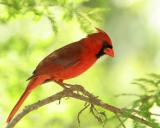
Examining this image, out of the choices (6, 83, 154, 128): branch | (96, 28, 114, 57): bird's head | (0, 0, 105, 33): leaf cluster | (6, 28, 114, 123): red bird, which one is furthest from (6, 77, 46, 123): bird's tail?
(96, 28, 114, 57): bird's head

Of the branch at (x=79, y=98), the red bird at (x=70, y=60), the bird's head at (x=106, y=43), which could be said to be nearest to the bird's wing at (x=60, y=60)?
the red bird at (x=70, y=60)

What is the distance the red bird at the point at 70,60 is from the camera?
2.81 m

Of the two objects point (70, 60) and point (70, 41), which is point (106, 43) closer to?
point (70, 60)

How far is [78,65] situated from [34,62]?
2.35 feet

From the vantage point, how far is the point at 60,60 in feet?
9.88

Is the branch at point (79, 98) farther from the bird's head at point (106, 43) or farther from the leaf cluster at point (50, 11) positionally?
the bird's head at point (106, 43)

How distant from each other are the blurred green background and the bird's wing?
151 millimetres

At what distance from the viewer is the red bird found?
9.23ft

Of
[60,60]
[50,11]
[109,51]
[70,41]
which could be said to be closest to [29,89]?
[60,60]

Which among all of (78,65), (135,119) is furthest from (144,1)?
(135,119)

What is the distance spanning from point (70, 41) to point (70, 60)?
2096 mm

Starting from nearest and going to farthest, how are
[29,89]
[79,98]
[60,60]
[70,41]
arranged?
[79,98]
[29,89]
[60,60]
[70,41]

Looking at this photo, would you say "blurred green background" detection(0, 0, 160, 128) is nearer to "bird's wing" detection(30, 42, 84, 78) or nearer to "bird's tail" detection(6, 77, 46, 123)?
"bird's wing" detection(30, 42, 84, 78)

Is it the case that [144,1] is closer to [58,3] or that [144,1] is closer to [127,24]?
[127,24]
